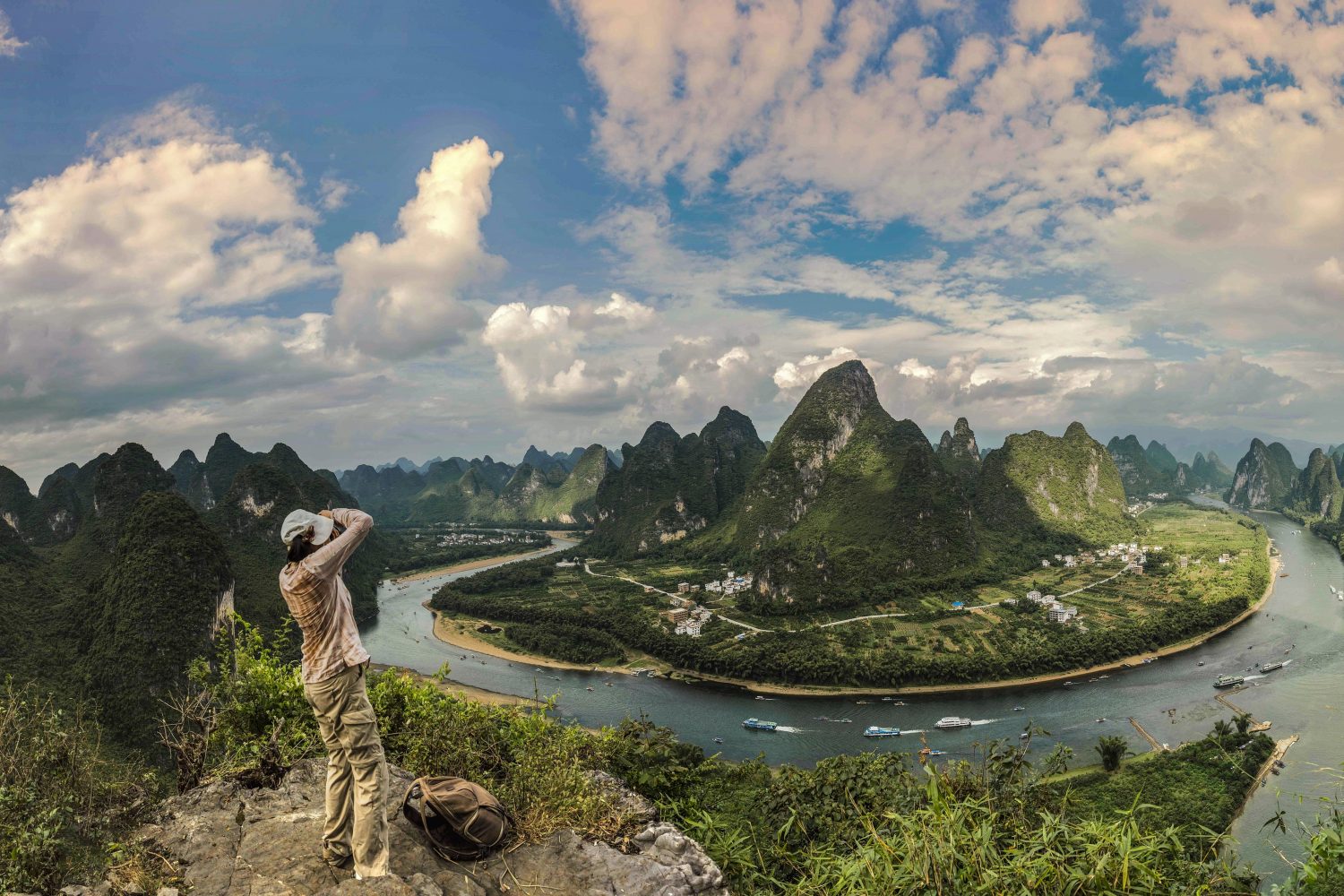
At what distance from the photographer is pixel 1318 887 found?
9.30ft

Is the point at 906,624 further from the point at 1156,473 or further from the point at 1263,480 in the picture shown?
the point at 1156,473

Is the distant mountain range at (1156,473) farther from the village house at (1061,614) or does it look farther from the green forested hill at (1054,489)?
the village house at (1061,614)

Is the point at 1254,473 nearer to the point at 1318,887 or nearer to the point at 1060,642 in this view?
the point at 1060,642

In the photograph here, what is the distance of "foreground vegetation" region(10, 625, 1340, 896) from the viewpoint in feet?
9.77

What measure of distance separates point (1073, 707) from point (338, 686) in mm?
35368

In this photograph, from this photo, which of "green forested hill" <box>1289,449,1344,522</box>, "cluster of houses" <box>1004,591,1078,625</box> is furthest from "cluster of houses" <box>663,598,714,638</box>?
"green forested hill" <box>1289,449,1344,522</box>

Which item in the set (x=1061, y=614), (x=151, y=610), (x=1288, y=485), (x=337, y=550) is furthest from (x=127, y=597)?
(x=1288, y=485)

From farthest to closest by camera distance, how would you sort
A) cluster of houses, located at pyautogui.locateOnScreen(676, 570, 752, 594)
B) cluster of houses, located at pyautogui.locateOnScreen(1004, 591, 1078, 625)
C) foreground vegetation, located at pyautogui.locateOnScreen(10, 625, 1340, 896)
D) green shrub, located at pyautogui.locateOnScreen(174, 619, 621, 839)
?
cluster of houses, located at pyautogui.locateOnScreen(676, 570, 752, 594), cluster of houses, located at pyautogui.locateOnScreen(1004, 591, 1078, 625), green shrub, located at pyautogui.locateOnScreen(174, 619, 621, 839), foreground vegetation, located at pyautogui.locateOnScreen(10, 625, 1340, 896)

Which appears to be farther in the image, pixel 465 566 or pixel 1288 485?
pixel 1288 485

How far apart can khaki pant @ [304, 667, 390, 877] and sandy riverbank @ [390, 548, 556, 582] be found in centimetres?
7582

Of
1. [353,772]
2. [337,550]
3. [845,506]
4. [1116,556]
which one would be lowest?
[1116,556]

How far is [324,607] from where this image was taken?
3.38m

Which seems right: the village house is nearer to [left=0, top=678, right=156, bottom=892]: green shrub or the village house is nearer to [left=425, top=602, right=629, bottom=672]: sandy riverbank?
[left=425, top=602, right=629, bottom=672]: sandy riverbank

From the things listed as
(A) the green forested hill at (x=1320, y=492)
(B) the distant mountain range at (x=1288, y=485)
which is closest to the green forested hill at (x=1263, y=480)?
(B) the distant mountain range at (x=1288, y=485)
